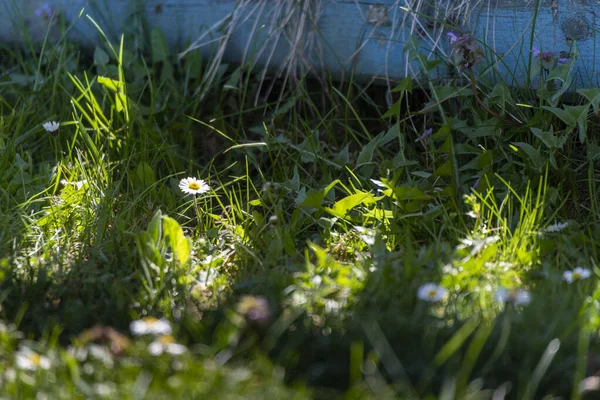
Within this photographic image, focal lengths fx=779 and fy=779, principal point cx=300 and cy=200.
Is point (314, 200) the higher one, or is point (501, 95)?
point (501, 95)

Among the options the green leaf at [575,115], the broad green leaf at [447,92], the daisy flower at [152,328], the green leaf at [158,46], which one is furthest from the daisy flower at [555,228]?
the green leaf at [158,46]

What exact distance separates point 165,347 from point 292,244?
2.66ft

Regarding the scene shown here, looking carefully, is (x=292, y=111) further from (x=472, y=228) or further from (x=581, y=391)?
(x=581, y=391)

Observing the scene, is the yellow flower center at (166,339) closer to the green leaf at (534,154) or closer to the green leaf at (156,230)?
the green leaf at (156,230)

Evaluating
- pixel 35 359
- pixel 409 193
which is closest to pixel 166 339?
pixel 35 359

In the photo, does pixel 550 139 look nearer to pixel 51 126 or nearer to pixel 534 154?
pixel 534 154

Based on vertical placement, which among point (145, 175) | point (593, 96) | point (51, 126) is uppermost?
point (593, 96)

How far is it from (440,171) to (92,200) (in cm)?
106

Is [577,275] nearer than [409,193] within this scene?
Yes

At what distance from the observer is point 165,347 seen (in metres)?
1.35

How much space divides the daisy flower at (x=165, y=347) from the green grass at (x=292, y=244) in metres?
0.02

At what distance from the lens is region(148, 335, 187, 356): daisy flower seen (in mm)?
1340

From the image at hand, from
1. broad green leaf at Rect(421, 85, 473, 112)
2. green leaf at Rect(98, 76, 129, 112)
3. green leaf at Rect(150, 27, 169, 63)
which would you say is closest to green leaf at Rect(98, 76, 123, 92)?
green leaf at Rect(98, 76, 129, 112)

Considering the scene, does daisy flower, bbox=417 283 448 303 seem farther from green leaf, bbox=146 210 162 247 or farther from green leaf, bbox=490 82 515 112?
green leaf, bbox=490 82 515 112
